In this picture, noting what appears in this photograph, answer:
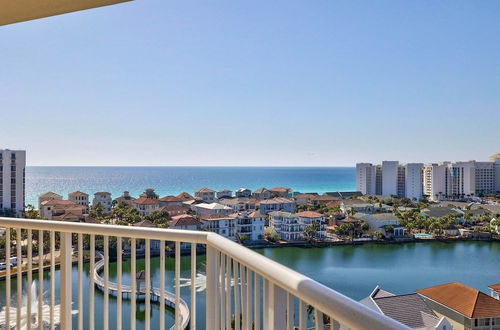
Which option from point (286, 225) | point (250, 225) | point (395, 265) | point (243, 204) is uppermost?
point (243, 204)

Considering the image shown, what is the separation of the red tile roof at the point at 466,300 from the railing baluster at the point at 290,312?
14.6 ft

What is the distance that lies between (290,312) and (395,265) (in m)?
9.92

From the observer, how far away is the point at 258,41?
416 inches

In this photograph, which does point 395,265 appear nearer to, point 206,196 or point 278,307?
point 278,307

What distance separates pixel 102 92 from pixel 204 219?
7.56 meters

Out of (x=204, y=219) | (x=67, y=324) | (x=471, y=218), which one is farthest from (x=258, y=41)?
(x=67, y=324)

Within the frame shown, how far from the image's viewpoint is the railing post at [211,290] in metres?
→ 1.21

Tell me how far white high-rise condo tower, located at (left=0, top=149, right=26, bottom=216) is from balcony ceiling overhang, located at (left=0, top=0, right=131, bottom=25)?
20.3ft

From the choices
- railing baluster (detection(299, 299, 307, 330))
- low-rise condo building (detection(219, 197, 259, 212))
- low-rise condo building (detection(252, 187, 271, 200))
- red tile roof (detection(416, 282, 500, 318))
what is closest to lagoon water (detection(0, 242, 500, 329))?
red tile roof (detection(416, 282, 500, 318))

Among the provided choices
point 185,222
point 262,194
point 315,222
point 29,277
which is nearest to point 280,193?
point 262,194

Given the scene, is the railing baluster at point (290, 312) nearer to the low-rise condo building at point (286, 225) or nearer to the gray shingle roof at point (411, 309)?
the gray shingle roof at point (411, 309)

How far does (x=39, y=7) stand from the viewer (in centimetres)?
178

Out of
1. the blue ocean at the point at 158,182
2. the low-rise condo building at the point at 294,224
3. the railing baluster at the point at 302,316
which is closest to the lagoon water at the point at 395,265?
the low-rise condo building at the point at 294,224

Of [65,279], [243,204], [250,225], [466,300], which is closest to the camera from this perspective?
[65,279]
